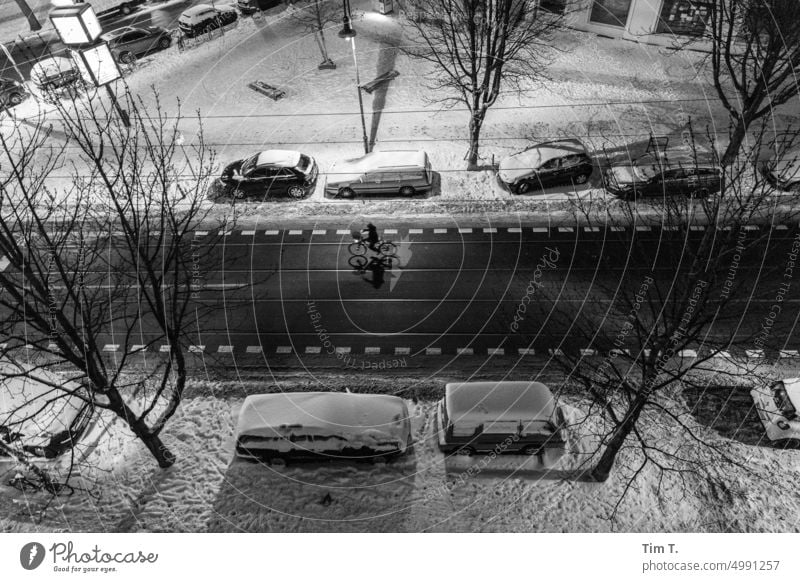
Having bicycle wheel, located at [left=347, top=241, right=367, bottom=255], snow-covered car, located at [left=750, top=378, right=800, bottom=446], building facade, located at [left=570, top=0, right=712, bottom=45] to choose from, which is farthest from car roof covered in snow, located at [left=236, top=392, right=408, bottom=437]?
building facade, located at [left=570, top=0, right=712, bottom=45]

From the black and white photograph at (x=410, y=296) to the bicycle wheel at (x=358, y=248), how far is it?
0.26 meters

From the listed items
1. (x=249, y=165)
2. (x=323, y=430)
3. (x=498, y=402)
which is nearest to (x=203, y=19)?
(x=249, y=165)

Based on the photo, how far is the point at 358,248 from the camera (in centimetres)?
2388

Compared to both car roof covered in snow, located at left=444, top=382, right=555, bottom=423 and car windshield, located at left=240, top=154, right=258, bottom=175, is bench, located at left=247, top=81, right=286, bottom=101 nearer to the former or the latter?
car windshield, located at left=240, top=154, right=258, bottom=175

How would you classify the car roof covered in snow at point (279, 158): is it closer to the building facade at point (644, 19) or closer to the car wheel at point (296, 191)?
the car wheel at point (296, 191)

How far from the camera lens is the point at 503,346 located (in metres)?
20.1

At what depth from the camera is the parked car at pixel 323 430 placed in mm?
15992

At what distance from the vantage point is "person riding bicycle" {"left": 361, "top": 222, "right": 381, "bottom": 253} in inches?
870

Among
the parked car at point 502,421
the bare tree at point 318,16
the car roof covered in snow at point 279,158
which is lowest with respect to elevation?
the parked car at point 502,421

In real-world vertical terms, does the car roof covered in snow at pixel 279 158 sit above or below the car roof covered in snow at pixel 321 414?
above

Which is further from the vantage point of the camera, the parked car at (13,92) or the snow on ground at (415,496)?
the parked car at (13,92)

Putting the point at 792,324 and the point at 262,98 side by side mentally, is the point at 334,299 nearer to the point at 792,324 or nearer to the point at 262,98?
the point at 262,98

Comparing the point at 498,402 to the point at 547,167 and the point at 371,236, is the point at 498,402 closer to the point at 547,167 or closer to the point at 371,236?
the point at 371,236

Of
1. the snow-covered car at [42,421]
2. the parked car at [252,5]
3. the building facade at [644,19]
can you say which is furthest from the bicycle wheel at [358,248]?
the building facade at [644,19]
